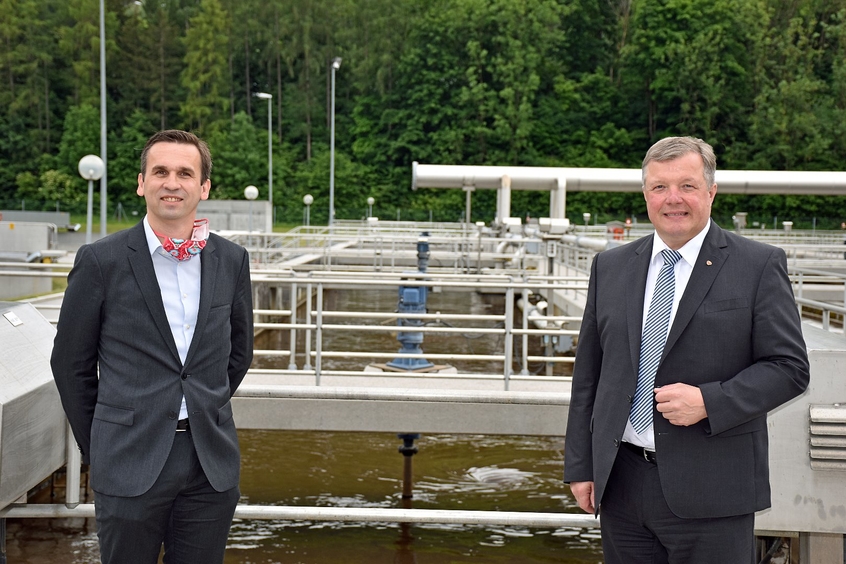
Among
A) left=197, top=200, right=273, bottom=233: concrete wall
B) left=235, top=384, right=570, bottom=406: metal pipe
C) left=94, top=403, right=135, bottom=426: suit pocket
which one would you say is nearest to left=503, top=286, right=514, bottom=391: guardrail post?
left=235, top=384, right=570, bottom=406: metal pipe

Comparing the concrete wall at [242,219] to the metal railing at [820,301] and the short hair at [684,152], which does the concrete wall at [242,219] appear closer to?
the metal railing at [820,301]

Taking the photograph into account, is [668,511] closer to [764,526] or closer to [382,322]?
[764,526]

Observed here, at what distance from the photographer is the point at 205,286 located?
308 cm

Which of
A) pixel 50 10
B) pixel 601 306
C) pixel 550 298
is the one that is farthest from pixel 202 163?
pixel 50 10

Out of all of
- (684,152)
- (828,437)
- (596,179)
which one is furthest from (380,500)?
(596,179)

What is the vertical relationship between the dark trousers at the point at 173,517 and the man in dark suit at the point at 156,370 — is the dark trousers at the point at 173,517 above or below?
below

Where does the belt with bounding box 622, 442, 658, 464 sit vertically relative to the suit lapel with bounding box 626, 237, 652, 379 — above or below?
below

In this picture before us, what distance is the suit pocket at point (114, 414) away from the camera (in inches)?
117

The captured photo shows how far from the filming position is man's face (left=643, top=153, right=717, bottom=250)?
2980mm

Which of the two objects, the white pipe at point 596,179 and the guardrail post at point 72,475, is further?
the white pipe at point 596,179

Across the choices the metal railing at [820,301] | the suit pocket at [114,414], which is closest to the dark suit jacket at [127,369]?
the suit pocket at [114,414]

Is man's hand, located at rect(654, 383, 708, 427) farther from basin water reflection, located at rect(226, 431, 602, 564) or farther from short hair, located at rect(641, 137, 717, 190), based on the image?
Result: basin water reflection, located at rect(226, 431, 602, 564)

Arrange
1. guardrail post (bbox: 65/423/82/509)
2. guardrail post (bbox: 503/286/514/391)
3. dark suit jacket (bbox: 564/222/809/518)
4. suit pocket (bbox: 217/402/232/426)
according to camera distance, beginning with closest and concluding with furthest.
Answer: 1. dark suit jacket (bbox: 564/222/809/518)
2. suit pocket (bbox: 217/402/232/426)
3. guardrail post (bbox: 65/423/82/509)
4. guardrail post (bbox: 503/286/514/391)

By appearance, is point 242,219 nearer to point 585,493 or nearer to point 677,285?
point 585,493
